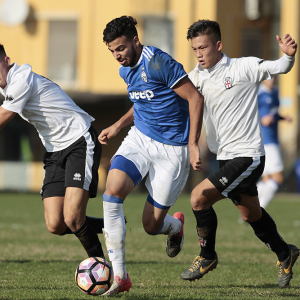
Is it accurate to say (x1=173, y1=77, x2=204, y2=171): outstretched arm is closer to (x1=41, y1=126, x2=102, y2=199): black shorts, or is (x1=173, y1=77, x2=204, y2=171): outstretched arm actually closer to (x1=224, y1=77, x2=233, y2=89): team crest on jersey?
(x1=224, y1=77, x2=233, y2=89): team crest on jersey

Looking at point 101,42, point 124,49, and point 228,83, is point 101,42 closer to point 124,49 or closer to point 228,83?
point 228,83

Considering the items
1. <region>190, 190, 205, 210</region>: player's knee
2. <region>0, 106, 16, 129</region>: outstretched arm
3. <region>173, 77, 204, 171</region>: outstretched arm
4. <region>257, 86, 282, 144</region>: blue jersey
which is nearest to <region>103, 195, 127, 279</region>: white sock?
<region>190, 190, 205, 210</region>: player's knee

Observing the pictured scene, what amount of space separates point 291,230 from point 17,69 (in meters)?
6.30

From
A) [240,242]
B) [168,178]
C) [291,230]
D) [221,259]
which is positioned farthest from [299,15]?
[168,178]

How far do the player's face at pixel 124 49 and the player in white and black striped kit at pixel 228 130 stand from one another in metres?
0.65

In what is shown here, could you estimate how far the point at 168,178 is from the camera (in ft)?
17.3

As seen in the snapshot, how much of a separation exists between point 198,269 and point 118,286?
98 cm

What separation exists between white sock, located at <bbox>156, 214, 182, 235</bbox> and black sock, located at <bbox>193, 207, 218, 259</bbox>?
0.43 metres

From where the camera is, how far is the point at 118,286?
4699 mm

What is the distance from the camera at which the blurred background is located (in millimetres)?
22000

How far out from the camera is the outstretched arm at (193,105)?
16.1 ft

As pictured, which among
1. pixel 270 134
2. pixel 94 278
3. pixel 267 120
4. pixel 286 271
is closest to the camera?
pixel 94 278

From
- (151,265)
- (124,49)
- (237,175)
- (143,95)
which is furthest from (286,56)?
(151,265)

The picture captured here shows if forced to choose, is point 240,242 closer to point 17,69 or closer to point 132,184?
point 132,184
